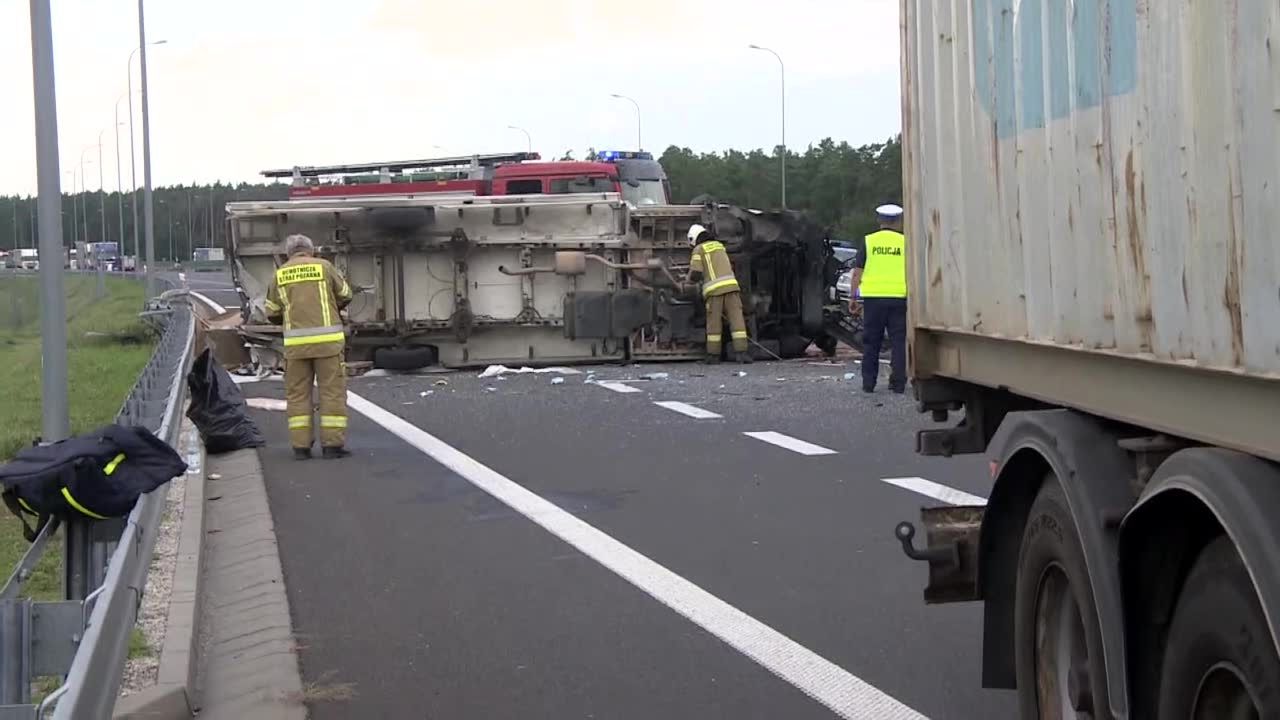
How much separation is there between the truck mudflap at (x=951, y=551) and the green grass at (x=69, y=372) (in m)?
4.43

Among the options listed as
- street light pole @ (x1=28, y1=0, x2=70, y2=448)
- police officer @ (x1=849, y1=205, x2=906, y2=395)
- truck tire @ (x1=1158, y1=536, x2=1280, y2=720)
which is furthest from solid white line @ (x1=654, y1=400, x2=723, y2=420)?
truck tire @ (x1=1158, y1=536, x2=1280, y2=720)

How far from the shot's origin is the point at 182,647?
21.1 ft

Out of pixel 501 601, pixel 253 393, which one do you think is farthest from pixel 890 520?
pixel 253 393

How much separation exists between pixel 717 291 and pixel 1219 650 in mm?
17319

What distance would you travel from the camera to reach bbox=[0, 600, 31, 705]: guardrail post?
177 inches

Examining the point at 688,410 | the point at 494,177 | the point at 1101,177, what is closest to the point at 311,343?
the point at 688,410

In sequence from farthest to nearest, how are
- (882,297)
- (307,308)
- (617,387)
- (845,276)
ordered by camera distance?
1. (845,276)
2. (617,387)
3. (882,297)
4. (307,308)

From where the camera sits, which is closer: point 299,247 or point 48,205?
point 48,205

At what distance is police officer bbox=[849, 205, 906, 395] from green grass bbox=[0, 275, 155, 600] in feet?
25.0

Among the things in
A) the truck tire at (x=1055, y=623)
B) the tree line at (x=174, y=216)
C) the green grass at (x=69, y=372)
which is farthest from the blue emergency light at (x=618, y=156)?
the tree line at (x=174, y=216)

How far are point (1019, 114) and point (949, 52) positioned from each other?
852 millimetres

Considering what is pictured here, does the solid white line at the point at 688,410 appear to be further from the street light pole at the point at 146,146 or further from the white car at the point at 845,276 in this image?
the street light pole at the point at 146,146

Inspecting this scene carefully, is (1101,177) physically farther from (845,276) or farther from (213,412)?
(845,276)

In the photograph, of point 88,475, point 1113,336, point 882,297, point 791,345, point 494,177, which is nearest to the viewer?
point 1113,336
